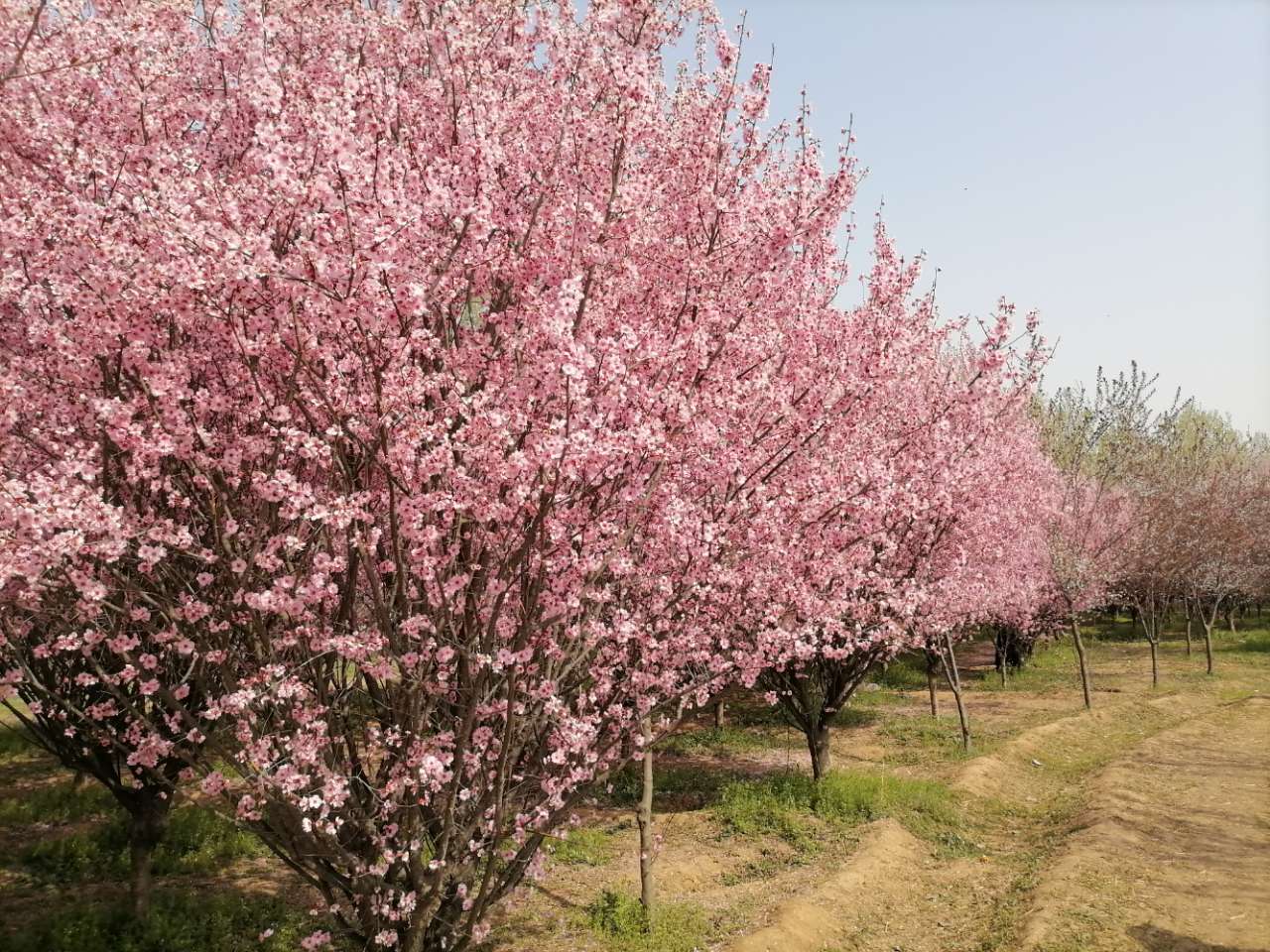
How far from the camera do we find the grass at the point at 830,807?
11.9 meters

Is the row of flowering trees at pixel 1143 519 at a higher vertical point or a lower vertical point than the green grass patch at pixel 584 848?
higher

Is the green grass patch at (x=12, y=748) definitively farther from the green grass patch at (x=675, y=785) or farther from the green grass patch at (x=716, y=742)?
the green grass patch at (x=716, y=742)

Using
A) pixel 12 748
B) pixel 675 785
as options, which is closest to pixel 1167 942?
pixel 675 785

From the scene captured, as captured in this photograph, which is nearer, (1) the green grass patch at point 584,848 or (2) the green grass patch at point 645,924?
(2) the green grass patch at point 645,924

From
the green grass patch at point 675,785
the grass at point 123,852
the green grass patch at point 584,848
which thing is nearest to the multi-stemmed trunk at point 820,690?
the green grass patch at point 675,785

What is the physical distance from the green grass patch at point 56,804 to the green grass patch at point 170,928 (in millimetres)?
3463

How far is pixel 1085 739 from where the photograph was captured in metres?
17.6

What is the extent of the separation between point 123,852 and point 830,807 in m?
10.3

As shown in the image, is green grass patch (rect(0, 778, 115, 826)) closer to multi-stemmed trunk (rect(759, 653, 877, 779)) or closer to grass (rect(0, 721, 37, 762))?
grass (rect(0, 721, 37, 762))

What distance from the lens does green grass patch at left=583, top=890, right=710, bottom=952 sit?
830 centimetres

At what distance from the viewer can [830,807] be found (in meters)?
12.6

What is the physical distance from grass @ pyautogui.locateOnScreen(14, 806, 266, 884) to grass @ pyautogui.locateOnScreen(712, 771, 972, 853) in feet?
23.8

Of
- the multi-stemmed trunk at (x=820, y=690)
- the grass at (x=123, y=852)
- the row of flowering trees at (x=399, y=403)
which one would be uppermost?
the row of flowering trees at (x=399, y=403)

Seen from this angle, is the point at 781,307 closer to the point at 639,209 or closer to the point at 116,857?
the point at 639,209
